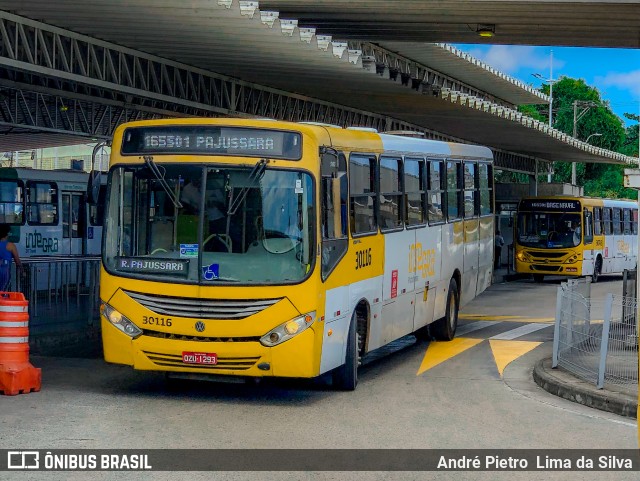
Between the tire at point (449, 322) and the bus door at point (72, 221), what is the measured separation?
608 inches

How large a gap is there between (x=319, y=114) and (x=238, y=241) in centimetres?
2295

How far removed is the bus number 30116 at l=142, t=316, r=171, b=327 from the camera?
471 inches

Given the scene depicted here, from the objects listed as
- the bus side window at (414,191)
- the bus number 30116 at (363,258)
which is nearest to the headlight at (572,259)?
the bus side window at (414,191)

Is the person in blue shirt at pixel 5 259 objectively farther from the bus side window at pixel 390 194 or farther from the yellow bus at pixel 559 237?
the yellow bus at pixel 559 237

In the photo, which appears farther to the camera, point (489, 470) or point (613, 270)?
point (613, 270)

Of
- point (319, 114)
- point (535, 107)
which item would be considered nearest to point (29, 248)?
point (319, 114)

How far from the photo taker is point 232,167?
39.8 feet

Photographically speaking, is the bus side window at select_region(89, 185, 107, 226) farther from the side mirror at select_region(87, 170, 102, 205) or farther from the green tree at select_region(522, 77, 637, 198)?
the green tree at select_region(522, 77, 637, 198)

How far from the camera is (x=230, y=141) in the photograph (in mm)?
12211

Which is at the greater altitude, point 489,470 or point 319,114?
point 319,114

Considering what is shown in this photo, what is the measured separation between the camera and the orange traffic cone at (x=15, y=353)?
40.1ft

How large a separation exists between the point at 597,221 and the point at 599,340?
26665 mm

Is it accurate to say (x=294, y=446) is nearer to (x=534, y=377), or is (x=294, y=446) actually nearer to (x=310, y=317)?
(x=310, y=317)

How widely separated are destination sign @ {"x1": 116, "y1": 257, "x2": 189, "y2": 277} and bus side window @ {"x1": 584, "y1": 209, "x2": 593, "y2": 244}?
1093 inches
